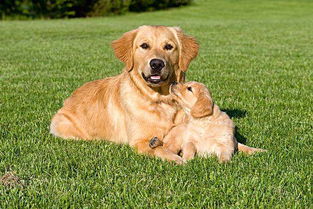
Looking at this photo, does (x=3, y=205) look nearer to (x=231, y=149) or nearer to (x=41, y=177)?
(x=41, y=177)

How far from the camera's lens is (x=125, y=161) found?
178 inches

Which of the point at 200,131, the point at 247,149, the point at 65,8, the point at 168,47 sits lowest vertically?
the point at 65,8

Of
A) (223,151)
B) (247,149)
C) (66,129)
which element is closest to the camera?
(223,151)

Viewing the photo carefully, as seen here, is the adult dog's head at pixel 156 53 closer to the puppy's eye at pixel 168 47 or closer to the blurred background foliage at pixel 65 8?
the puppy's eye at pixel 168 47

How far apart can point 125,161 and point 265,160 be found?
1288 millimetres

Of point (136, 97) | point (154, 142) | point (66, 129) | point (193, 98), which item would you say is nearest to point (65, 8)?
point (66, 129)

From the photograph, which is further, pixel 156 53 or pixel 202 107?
pixel 156 53

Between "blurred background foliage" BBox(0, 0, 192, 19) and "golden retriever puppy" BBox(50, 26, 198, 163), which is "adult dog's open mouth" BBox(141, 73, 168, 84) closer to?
"golden retriever puppy" BBox(50, 26, 198, 163)

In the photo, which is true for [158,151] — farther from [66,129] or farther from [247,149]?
[66,129]

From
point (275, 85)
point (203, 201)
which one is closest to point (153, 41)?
point (203, 201)

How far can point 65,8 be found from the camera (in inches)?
1515

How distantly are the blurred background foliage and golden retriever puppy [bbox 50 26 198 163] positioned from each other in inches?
1286

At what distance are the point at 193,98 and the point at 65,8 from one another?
3498 centimetres

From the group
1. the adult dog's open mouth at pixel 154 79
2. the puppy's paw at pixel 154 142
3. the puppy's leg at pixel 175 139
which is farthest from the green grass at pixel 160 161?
the adult dog's open mouth at pixel 154 79
